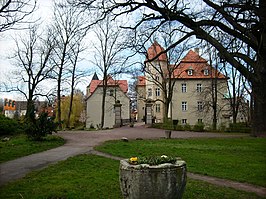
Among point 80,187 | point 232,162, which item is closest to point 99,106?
point 232,162

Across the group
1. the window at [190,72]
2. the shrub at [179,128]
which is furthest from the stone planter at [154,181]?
the window at [190,72]

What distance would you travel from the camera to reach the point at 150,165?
5332 mm

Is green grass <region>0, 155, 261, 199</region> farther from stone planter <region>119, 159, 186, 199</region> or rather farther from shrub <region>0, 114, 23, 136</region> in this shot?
shrub <region>0, 114, 23, 136</region>

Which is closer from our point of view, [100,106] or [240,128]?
[240,128]

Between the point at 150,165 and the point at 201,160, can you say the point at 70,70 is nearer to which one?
the point at 201,160

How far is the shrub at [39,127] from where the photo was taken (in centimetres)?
1808

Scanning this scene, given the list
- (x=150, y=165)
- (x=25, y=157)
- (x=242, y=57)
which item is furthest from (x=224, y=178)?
(x=25, y=157)

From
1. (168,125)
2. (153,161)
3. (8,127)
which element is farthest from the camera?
(168,125)

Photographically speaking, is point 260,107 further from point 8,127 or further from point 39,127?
point 8,127

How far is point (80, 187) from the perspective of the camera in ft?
24.2

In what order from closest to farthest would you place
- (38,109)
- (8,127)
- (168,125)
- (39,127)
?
(39,127)
(8,127)
(38,109)
(168,125)

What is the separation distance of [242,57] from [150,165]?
960 cm

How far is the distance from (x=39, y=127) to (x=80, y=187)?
1165cm

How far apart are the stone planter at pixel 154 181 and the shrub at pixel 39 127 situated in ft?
45.3
